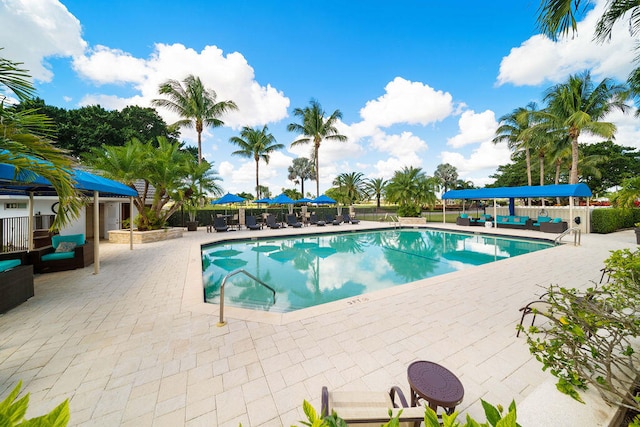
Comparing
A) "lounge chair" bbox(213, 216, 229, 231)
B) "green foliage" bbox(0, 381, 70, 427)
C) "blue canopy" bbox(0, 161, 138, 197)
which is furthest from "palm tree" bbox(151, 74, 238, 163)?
"green foliage" bbox(0, 381, 70, 427)

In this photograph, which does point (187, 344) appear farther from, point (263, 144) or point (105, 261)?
point (263, 144)

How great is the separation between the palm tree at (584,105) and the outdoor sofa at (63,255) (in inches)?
1034

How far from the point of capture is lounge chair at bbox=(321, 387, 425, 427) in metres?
1.38

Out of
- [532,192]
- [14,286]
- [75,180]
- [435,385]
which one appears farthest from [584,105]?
[14,286]

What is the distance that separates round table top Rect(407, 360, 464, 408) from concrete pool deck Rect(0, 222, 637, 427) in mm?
498

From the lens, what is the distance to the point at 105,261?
26.5ft

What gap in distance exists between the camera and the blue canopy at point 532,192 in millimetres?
13984

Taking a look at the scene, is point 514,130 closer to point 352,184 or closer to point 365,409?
point 352,184

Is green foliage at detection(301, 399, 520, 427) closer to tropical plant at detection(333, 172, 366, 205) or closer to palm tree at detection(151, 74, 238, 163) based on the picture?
palm tree at detection(151, 74, 238, 163)

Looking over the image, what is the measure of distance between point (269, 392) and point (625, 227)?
2560 centimetres

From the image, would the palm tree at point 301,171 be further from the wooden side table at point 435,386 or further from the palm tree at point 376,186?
the wooden side table at point 435,386

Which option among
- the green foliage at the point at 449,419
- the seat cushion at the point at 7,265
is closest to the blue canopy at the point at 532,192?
the green foliage at the point at 449,419

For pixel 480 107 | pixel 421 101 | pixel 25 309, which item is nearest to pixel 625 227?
pixel 480 107

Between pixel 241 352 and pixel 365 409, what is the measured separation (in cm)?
209
